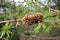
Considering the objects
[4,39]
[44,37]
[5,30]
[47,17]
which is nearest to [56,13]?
[47,17]

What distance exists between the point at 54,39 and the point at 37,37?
0.69 ft

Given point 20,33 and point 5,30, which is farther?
point 20,33

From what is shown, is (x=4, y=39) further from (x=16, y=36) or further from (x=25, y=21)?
(x=25, y=21)

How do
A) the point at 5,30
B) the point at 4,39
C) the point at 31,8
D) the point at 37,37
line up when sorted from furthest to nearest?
the point at 37,37
the point at 4,39
the point at 31,8
the point at 5,30

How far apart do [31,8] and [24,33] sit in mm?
1410

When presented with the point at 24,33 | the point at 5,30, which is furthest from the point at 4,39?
the point at 5,30

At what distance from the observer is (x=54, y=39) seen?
2109mm

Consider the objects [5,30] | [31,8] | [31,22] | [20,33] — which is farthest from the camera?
[20,33]

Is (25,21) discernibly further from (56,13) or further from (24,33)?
(24,33)

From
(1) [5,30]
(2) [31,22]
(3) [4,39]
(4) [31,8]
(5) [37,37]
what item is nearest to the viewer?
(2) [31,22]

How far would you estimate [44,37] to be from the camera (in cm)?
209

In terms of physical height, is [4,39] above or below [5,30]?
below

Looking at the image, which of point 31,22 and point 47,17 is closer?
point 31,22

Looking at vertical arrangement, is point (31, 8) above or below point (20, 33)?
above
